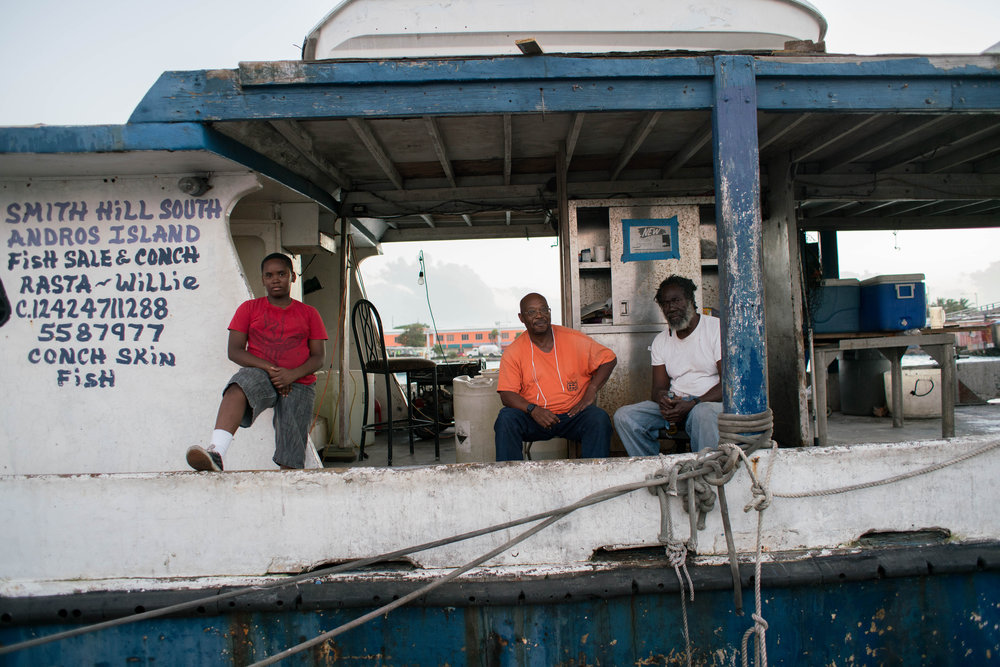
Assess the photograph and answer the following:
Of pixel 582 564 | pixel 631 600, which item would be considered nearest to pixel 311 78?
pixel 582 564

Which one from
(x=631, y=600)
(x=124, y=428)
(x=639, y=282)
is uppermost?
(x=639, y=282)

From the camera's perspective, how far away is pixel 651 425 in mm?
3588

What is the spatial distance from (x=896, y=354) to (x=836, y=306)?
75 centimetres

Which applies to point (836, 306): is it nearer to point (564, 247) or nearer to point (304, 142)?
point (564, 247)

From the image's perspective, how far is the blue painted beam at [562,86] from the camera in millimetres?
2590

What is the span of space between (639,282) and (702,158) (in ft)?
3.66

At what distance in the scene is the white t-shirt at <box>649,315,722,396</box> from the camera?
11.8ft

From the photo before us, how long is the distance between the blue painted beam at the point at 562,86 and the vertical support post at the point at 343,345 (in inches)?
98.0

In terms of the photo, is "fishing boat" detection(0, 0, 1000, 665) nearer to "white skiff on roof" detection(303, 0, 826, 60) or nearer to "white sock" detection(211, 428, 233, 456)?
"white sock" detection(211, 428, 233, 456)

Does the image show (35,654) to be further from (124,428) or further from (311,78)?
(311,78)

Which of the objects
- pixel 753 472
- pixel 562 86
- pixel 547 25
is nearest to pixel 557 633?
pixel 753 472

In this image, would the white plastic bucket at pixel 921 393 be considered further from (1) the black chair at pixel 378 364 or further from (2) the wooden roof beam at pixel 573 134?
(1) the black chair at pixel 378 364

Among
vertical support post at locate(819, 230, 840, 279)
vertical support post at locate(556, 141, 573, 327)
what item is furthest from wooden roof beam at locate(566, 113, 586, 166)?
vertical support post at locate(819, 230, 840, 279)

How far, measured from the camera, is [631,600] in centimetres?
225
